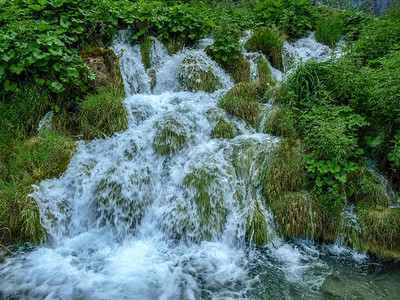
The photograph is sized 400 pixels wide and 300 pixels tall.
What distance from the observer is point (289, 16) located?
8.68 metres

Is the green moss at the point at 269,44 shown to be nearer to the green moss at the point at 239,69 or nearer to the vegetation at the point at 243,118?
the green moss at the point at 239,69

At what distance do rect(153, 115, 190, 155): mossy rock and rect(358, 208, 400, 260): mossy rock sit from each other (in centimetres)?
337

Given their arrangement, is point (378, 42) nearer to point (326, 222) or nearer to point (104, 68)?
point (326, 222)

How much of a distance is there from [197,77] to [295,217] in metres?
4.35

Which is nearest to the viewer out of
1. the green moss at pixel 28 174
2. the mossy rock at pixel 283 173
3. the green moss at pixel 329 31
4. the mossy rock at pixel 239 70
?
the green moss at pixel 28 174

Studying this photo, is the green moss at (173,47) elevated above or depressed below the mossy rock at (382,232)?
above

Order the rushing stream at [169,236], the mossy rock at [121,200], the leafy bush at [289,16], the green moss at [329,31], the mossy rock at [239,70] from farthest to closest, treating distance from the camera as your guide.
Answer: the leafy bush at [289,16]
the green moss at [329,31]
the mossy rock at [239,70]
the mossy rock at [121,200]
the rushing stream at [169,236]

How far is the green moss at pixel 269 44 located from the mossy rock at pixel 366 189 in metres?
4.52

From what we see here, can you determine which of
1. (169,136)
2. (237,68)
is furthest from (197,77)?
(169,136)

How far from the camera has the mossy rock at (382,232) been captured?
3.67 metres

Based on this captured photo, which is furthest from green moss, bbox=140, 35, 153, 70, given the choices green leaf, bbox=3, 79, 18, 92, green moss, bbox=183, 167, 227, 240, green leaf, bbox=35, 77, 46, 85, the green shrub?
the green shrub

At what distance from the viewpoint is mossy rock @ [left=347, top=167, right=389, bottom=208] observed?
13.1ft

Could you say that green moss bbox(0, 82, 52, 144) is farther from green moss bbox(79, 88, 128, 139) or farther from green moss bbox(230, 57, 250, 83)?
green moss bbox(230, 57, 250, 83)

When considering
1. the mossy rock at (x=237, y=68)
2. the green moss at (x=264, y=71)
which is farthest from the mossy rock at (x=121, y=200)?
the green moss at (x=264, y=71)
